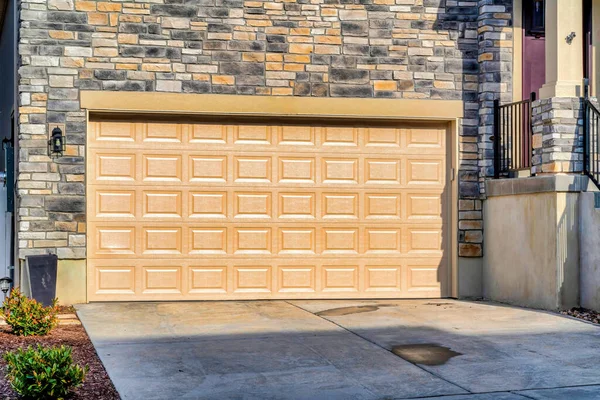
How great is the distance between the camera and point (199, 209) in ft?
37.3

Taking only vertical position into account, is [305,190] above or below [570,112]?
below

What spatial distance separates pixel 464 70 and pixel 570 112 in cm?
177

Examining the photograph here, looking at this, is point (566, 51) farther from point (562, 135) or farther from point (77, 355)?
point (77, 355)

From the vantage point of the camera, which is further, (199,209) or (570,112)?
(199,209)

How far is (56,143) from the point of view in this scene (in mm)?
10859

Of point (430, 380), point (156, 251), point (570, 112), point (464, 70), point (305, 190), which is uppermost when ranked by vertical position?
point (464, 70)

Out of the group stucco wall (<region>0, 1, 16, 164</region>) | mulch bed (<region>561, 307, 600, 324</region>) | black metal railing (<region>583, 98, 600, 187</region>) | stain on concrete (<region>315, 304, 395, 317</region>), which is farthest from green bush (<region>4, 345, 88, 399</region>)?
stucco wall (<region>0, 1, 16, 164</region>)

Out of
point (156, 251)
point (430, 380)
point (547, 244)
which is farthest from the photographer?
point (156, 251)

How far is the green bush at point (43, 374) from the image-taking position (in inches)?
245

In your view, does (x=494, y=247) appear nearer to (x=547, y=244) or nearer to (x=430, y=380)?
(x=547, y=244)

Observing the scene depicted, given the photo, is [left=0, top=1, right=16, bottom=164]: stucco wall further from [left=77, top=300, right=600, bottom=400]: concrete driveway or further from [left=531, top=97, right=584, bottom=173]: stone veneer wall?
[left=531, top=97, right=584, bottom=173]: stone veneer wall

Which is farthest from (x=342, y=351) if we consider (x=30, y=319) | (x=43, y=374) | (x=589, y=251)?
(x=589, y=251)

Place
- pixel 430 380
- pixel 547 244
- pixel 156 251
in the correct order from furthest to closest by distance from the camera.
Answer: pixel 156 251, pixel 547 244, pixel 430 380

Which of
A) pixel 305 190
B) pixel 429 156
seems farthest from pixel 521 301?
pixel 305 190
